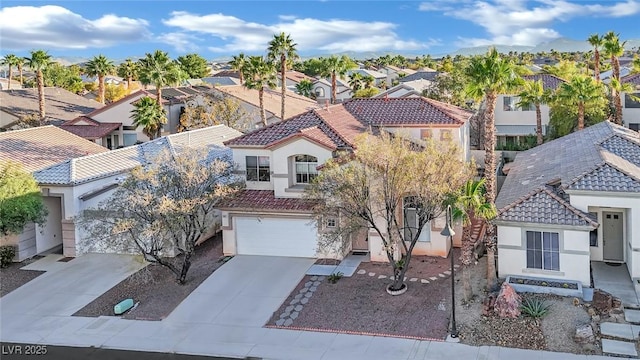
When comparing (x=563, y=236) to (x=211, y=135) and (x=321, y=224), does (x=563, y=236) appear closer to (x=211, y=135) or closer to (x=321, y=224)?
(x=321, y=224)

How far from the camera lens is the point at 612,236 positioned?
978 inches

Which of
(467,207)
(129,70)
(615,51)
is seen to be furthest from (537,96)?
(129,70)

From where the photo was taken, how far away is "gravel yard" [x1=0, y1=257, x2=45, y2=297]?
26062mm

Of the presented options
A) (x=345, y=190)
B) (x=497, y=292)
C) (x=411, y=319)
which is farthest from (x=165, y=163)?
(x=497, y=292)

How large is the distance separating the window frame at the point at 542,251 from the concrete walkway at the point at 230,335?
219 inches

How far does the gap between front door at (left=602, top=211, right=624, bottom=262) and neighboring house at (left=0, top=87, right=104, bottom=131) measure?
168 feet

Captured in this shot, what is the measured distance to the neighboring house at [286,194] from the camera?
2770 cm

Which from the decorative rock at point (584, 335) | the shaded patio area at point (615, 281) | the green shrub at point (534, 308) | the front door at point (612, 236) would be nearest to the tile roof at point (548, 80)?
the front door at point (612, 236)

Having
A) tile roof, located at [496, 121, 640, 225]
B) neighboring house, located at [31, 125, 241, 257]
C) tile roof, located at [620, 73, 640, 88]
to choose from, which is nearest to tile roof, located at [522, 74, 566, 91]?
tile roof, located at [620, 73, 640, 88]

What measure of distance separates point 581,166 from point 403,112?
10501 millimetres

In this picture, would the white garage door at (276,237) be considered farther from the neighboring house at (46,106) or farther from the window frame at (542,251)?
the neighboring house at (46,106)

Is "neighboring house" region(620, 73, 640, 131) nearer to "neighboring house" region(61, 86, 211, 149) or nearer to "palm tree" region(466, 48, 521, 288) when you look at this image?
"palm tree" region(466, 48, 521, 288)

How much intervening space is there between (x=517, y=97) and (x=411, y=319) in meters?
35.2

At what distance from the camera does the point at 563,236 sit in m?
22.5
